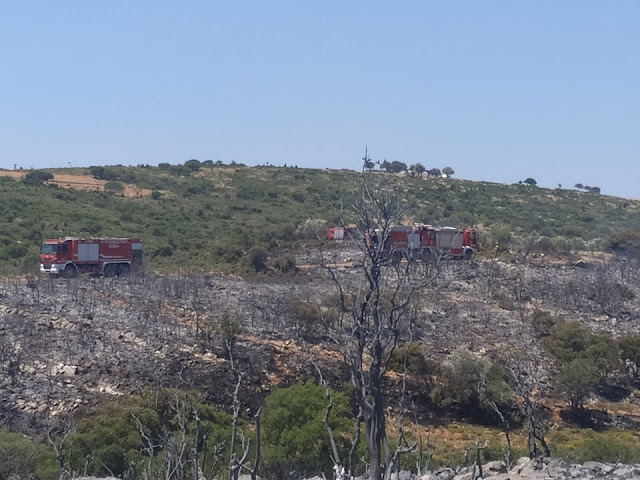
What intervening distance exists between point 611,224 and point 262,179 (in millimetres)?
36071

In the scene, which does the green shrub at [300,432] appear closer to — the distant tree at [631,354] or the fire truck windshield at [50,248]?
the distant tree at [631,354]

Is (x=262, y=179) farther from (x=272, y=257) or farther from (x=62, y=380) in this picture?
(x=62, y=380)

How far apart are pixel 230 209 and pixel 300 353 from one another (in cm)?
4444

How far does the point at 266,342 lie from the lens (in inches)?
1321

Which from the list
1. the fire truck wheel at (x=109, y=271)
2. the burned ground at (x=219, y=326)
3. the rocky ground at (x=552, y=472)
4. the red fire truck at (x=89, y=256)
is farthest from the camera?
the fire truck wheel at (x=109, y=271)

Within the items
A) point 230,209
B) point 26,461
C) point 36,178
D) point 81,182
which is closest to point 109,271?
point 26,461

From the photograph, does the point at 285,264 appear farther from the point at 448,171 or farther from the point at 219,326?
the point at 448,171

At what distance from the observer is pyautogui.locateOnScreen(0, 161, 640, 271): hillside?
55562mm

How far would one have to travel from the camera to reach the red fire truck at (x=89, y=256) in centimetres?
4291

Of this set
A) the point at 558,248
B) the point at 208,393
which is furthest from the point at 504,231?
the point at 208,393

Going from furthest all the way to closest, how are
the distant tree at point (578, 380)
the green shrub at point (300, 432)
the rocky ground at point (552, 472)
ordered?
the distant tree at point (578, 380) → the green shrub at point (300, 432) → the rocky ground at point (552, 472)

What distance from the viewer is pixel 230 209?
76625 mm

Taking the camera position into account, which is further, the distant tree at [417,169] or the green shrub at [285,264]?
the distant tree at [417,169]

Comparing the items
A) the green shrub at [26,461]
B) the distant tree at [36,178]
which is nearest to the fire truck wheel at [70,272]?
the green shrub at [26,461]
